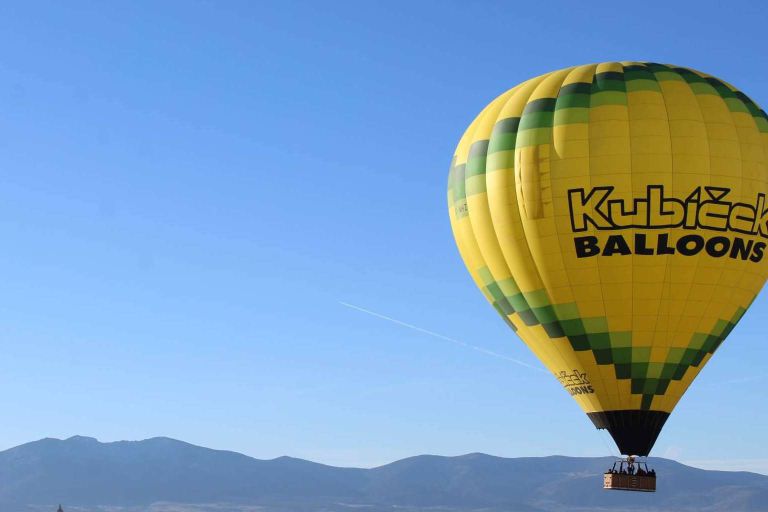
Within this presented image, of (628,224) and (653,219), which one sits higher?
(653,219)

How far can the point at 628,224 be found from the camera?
169 feet

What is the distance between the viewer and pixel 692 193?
169ft

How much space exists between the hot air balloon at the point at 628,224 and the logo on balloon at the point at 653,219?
5 centimetres

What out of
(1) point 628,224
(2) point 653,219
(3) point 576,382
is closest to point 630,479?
(3) point 576,382

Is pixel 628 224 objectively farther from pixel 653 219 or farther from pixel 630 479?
pixel 630 479

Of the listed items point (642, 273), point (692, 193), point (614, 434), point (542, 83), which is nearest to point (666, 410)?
point (614, 434)

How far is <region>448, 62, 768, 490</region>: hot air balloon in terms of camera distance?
51594mm

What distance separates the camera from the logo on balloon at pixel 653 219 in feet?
168

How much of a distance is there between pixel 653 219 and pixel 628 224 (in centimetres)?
109

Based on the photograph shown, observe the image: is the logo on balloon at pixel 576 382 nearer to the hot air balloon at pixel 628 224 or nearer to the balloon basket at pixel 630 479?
the hot air balloon at pixel 628 224

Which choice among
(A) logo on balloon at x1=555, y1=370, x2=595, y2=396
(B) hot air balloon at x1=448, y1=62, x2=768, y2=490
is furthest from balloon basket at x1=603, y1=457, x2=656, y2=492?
(A) logo on balloon at x1=555, y1=370, x2=595, y2=396

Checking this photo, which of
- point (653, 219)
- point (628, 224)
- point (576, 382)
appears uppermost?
point (653, 219)

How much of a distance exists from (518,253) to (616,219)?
481cm

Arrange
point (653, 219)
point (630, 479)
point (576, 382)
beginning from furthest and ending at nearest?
1. point (576, 382)
2. point (653, 219)
3. point (630, 479)
